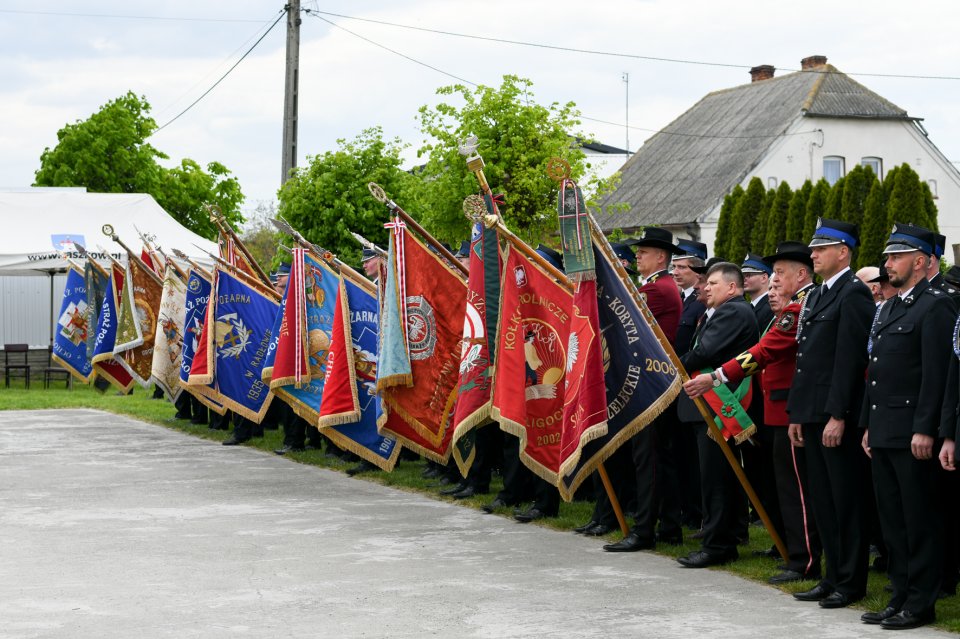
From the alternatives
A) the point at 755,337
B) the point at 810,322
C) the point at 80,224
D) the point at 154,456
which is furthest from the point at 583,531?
the point at 80,224

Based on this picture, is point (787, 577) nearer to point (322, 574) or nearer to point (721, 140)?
point (322, 574)

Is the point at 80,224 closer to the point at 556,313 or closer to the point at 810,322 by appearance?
the point at 556,313

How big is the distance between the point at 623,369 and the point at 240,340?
7449mm

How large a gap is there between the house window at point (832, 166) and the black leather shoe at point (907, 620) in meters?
36.5

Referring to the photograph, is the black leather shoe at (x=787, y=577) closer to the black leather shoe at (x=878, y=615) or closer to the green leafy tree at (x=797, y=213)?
the black leather shoe at (x=878, y=615)

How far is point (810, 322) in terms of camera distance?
6.79 metres

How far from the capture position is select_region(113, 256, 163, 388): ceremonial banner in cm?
1747

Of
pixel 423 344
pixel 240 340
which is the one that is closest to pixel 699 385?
pixel 423 344

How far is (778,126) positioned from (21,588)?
120 feet

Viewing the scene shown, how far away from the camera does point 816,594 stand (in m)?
6.71

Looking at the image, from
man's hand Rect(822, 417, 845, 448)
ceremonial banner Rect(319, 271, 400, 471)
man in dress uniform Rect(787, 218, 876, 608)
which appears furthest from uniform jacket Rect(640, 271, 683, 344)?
ceremonial banner Rect(319, 271, 400, 471)

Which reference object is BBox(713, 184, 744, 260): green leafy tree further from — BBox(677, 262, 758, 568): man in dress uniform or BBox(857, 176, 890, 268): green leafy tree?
BBox(677, 262, 758, 568): man in dress uniform

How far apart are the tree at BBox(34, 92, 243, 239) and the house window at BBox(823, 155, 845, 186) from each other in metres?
19.7

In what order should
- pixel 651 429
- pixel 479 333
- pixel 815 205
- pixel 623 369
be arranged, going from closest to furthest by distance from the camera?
pixel 623 369 → pixel 651 429 → pixel 479 333 → pixel 815 205
